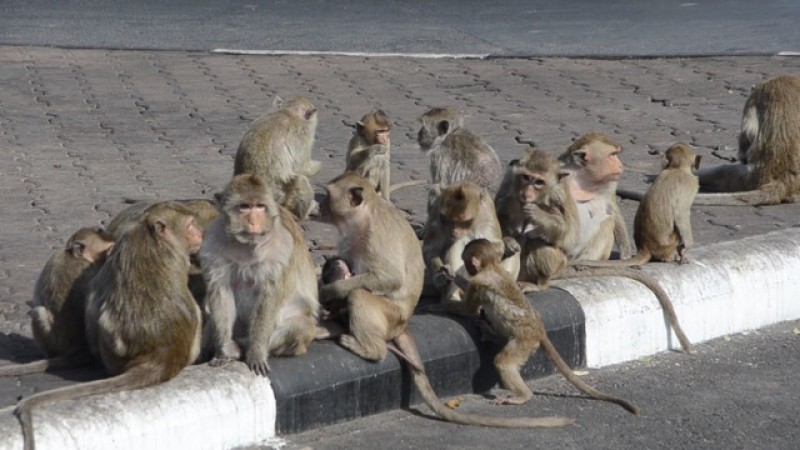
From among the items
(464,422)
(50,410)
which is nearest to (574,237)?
(464,422)

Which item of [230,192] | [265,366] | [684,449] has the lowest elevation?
Result: [684,449]

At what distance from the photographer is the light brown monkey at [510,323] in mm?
6841

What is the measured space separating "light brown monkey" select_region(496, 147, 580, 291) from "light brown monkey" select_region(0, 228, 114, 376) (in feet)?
6.81

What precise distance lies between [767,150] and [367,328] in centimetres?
473

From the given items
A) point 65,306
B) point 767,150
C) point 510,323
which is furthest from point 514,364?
point 767,150

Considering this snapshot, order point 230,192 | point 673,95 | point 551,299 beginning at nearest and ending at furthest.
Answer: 1. point 230,192
2. point 551,299
3. point 673,95

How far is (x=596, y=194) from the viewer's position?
8.28m

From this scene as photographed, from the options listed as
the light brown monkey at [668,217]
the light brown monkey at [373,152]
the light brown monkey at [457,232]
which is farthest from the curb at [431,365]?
the light brown monkey at [373,152]

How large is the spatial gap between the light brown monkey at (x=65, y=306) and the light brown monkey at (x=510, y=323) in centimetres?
160

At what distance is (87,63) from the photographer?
14797mm

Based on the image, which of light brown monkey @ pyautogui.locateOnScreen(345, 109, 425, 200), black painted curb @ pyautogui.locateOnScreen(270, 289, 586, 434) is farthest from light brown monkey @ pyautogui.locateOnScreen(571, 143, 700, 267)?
light brown monkey @ pyautogui.locateOnScreen(345, 109, 425, 200)

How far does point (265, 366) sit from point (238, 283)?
0.38 meters

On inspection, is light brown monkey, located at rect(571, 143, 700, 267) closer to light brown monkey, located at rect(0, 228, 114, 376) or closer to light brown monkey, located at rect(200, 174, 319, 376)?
light brown monkey, located at rect(200, 174, 319, 376)

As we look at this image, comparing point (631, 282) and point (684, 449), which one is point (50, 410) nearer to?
point (684, 449)
